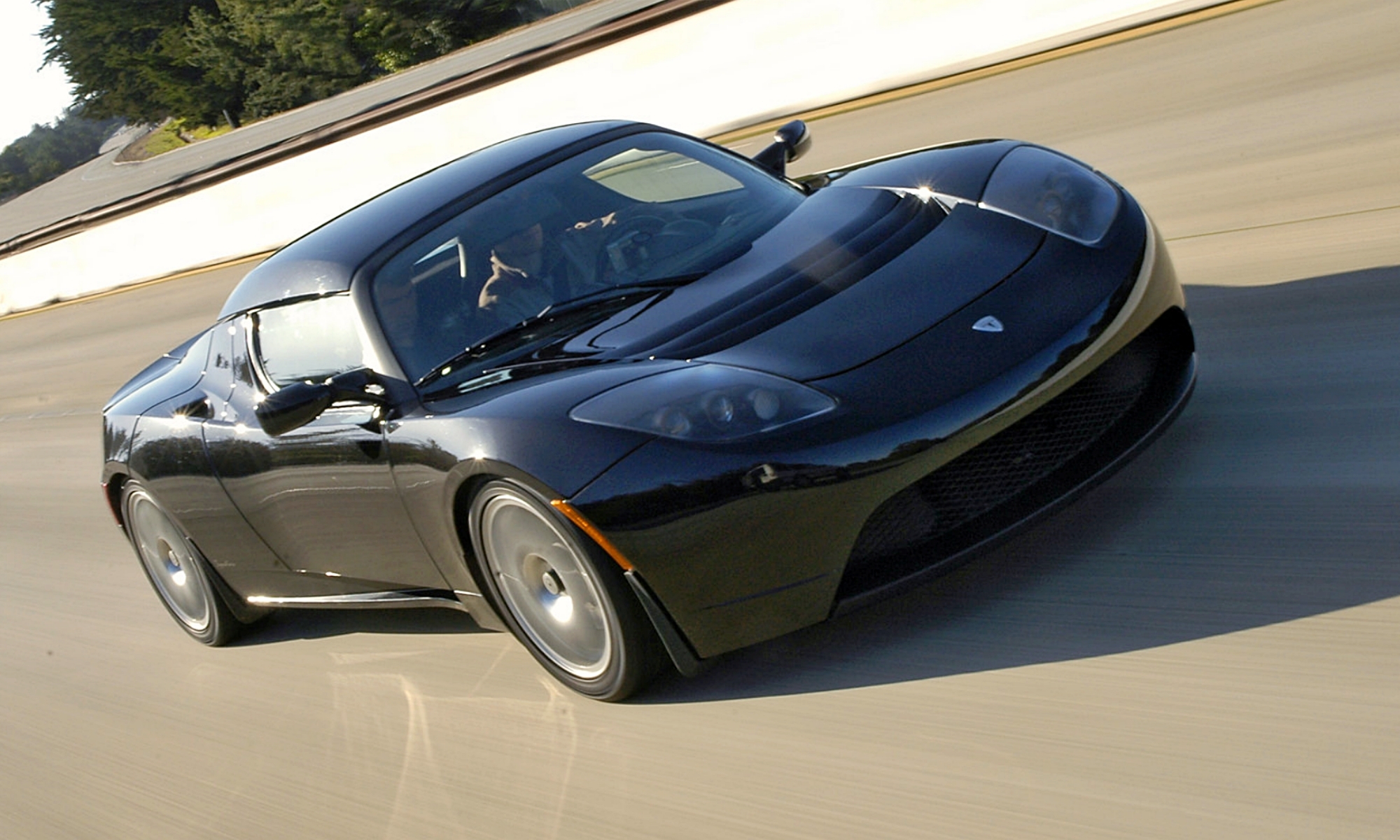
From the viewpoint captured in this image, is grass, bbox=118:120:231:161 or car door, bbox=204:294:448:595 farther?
grass, bbox=118:120:231:161

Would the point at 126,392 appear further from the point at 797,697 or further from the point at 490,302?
the point at 797,697

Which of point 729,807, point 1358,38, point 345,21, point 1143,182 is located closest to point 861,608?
point 729,807

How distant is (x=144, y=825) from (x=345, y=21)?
156 feet

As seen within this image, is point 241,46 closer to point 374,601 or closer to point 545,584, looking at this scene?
point 374,601

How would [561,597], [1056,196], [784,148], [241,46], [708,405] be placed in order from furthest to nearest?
1. [241,46]
2. [784,148]
3. [1056,196]
4. [561,597]
5. [708,405]

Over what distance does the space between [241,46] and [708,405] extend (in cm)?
5816

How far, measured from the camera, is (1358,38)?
7289 mm

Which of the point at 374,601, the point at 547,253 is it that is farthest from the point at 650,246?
the point at 374,601

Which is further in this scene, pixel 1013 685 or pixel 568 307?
pixel 568 307

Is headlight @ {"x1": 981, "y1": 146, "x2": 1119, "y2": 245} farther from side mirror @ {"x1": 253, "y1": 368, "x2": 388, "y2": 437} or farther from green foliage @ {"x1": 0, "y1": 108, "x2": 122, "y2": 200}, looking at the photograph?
green foliage @ {"x1": 0, "y1": 108, "x2": 122, "y2": 200}

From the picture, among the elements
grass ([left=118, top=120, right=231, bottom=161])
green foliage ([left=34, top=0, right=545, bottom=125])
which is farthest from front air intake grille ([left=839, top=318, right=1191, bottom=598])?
grass ([left=118, top=120, right=231, bottom=161])

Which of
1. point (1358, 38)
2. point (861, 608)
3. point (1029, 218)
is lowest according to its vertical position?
point (1358, 38)

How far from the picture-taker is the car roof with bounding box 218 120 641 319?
4.11 meters

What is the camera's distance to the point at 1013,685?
2908 mm
